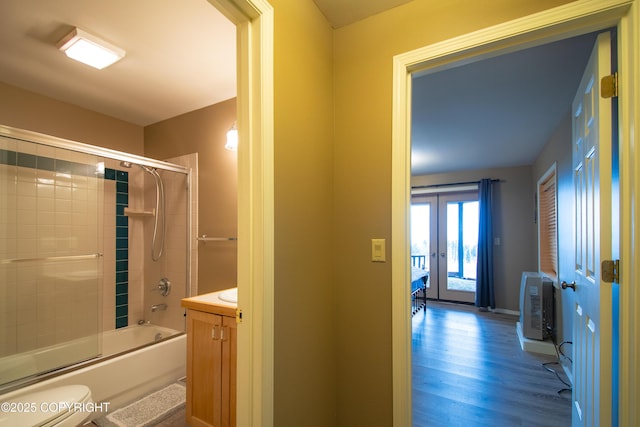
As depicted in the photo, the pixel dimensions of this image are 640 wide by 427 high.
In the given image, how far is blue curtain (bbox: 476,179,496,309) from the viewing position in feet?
16.3

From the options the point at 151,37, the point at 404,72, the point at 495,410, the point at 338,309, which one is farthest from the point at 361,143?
the point at 495,410

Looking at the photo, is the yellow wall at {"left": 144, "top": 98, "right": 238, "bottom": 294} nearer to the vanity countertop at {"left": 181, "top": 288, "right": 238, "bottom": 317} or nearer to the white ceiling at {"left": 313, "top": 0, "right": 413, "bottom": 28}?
the vanity countertop at {"left": 181, "top": 288, "right": 238, "bottom": 317}

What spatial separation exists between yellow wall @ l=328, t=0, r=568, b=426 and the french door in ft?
14.2

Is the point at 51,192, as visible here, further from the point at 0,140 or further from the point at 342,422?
the point at 342,422

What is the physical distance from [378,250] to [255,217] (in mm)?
674

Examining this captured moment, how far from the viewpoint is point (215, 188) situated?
265 centimetres

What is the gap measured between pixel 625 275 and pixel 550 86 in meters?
1.92

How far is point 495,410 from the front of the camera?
85.1 inches

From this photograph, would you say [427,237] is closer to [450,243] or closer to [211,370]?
[450,243]

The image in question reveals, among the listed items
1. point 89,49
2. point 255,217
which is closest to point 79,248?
point 89,49

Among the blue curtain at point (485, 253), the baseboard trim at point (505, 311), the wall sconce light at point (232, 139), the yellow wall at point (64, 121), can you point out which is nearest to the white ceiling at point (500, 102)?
the blue curtain at point (485, 253)

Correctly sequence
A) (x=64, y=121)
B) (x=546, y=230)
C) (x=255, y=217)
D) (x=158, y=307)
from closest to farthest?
(x=255, y=217)
(x=64, y=121)
(x=158, y=307)
(x=546, y=230)

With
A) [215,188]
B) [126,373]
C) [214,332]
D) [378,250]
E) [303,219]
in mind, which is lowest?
[126,373]

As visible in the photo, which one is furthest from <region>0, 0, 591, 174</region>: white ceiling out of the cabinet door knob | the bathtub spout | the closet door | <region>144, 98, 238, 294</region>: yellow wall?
the closet door
